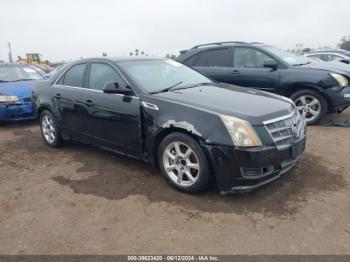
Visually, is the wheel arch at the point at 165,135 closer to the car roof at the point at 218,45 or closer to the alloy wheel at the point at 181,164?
the alloy wheel at the point at 181,164

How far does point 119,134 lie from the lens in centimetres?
443

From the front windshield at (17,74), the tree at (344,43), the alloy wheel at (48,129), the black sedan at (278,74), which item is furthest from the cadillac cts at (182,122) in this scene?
the tree at (344,43)

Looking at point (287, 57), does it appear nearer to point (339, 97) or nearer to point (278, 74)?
point (278, 74)

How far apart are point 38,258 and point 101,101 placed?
7.53 ft

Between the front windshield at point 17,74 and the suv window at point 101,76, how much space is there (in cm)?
458

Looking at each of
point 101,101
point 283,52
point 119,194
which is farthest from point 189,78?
point 283,52

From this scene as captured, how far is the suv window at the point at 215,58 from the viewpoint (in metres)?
7.64

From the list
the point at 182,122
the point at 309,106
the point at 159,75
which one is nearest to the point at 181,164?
the point at 182,122

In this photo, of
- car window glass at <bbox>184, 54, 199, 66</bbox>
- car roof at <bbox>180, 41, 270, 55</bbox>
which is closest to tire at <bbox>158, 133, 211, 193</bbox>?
car roof at <bbox>180, 41, 270, 55</bbox>

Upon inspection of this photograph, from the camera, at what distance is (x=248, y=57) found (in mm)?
7320

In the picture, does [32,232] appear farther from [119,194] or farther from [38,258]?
[119,194]

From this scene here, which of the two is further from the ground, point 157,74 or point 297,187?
point 157,74

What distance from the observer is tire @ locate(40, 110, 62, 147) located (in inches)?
224

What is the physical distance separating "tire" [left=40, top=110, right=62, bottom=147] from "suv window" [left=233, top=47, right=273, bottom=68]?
13.3ft
